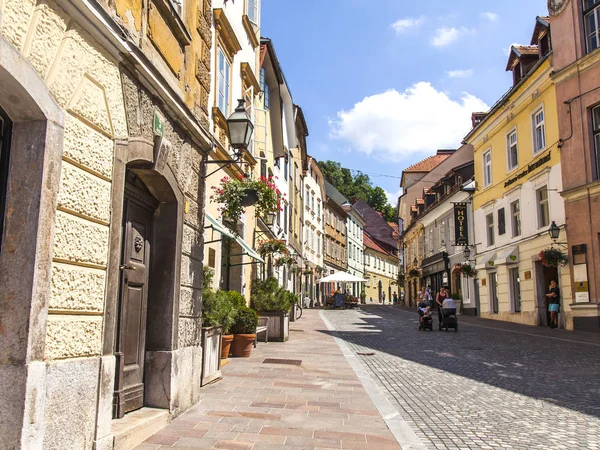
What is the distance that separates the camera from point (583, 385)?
303 inches

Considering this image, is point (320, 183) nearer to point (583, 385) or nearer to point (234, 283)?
point (234, 283)

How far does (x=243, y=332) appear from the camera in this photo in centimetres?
1034

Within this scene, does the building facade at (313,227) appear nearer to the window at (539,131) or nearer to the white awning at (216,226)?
the window at (539,131)

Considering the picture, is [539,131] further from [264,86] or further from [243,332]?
[243,332]

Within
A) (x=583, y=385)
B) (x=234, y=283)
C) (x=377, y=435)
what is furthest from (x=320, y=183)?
(x=377, y=435)

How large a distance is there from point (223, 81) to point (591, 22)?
1228 centimetres

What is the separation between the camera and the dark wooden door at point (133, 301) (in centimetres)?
500

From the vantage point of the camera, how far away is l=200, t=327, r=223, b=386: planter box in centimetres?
712

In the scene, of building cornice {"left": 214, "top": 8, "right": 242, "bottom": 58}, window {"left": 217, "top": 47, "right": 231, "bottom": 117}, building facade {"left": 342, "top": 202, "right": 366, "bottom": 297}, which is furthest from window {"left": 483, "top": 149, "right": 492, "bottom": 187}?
building facade {"left": 342, "top": 202, "right": 366, "bottom": 297}

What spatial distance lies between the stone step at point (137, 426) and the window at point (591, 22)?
16889 mm

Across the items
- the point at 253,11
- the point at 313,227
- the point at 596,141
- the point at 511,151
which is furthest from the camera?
the point at 313,227

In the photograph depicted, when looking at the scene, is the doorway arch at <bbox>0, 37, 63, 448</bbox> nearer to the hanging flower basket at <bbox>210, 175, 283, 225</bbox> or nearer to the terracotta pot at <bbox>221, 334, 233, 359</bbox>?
the hanging flower basket at <bbox>210, 175, 283, 225</bbox>

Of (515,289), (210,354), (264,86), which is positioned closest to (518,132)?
(515,289)

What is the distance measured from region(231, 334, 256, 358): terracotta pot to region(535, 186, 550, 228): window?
43.0 ft
